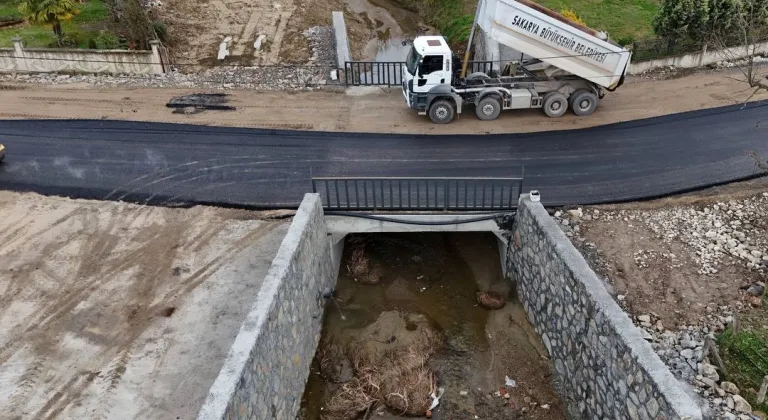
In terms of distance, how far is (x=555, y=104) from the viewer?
687 inches

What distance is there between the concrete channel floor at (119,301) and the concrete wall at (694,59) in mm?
15219

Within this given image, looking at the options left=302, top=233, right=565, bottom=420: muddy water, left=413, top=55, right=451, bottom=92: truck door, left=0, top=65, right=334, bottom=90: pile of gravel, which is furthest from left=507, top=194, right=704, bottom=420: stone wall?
left=0, top=65, right=334, bottom=90: pile of gravel

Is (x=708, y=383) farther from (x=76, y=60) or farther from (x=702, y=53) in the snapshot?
(x=76, y=60)

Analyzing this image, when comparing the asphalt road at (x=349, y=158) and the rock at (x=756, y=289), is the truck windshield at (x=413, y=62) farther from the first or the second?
the rock at (x=756, y=289)

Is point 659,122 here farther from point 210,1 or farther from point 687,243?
point 210,1

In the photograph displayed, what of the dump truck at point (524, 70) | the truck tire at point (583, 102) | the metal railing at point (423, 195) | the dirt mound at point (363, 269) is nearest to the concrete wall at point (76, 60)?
the dump truck at point (524, 70)

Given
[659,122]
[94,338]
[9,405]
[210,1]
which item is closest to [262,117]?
[94,338]

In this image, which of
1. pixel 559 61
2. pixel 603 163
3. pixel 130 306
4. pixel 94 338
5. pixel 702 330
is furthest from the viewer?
pixel 559 61

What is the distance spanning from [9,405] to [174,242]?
448cm

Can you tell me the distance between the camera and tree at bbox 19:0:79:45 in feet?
71.4

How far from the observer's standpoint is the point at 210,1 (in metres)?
30.4

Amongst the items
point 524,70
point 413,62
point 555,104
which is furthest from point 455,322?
point 524,70

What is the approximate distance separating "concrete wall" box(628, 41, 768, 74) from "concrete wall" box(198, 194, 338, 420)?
581 inches

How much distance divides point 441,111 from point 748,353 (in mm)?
10440
